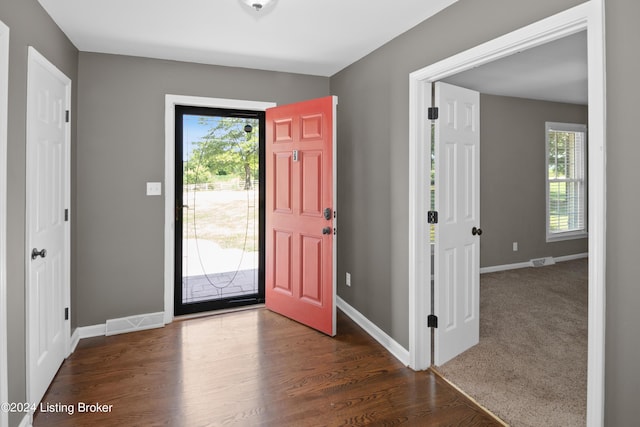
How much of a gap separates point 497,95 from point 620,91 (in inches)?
176

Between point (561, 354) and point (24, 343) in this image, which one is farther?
point (561, 354)

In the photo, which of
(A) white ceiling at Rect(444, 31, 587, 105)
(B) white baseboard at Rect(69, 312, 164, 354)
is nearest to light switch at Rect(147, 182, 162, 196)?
(B) white baseboard at Rect(69, 312, 164, 354)

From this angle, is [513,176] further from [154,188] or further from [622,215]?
[154,188]

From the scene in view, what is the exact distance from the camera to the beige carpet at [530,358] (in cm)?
224

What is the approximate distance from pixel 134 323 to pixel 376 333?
223cm

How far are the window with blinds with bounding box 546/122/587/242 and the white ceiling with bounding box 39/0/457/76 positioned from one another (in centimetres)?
425

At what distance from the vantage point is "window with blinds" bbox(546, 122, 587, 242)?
5.91 m

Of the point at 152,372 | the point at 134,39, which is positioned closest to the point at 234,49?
the point at 134,39

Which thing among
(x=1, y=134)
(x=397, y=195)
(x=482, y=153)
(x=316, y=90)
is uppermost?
(x=316, y=90)

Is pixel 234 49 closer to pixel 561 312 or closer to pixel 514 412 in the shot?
pixel 514 412

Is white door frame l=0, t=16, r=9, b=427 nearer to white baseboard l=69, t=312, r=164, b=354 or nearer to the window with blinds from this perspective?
white baseboard l=69, t=312, r=164, b=354

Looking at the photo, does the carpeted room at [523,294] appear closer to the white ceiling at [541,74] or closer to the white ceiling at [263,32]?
the white ceiling at [541,74]

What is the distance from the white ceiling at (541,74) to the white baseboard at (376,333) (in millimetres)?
2615

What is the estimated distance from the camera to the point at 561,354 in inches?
116
